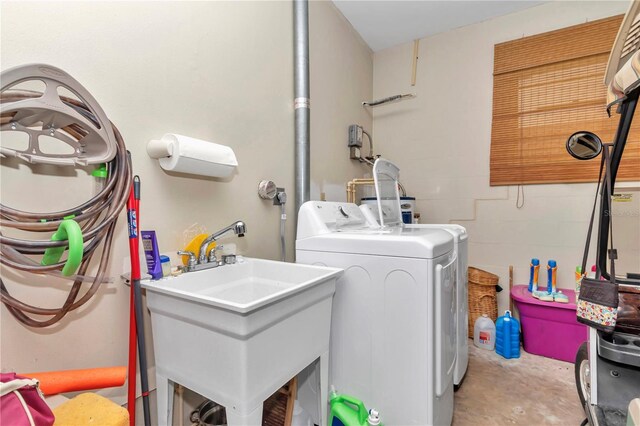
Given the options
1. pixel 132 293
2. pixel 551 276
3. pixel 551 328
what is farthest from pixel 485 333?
pixel 132 293

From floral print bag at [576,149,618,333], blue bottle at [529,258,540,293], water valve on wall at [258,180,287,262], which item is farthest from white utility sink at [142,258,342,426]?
blue bottle at [529,258,540,293]

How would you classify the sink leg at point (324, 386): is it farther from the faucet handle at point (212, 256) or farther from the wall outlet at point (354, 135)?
the wall outlet at point (354, 135)

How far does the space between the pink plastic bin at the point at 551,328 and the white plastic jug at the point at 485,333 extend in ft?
0.90

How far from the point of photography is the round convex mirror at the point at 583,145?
1.54 metres

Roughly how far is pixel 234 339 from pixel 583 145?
77.7 inches

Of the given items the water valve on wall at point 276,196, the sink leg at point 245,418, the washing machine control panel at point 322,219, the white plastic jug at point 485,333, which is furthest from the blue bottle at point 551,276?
the sink leg at point 245,418

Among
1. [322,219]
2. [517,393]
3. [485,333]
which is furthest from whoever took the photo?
[485,333]

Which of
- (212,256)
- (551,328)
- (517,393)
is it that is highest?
(212,256)

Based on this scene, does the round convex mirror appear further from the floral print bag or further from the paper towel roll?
the paper towel roll

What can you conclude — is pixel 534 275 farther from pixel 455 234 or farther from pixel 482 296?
pixel 455 234

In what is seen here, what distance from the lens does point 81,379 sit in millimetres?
894

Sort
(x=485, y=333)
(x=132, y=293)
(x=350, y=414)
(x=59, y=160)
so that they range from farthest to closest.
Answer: (x=485, y=333) < (x=350, y=414) < (x=132, y=293) < (x=59, y=160)

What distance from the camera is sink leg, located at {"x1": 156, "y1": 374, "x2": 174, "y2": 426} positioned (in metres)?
1.18

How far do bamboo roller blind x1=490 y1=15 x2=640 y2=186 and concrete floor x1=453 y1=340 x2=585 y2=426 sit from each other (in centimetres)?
167
